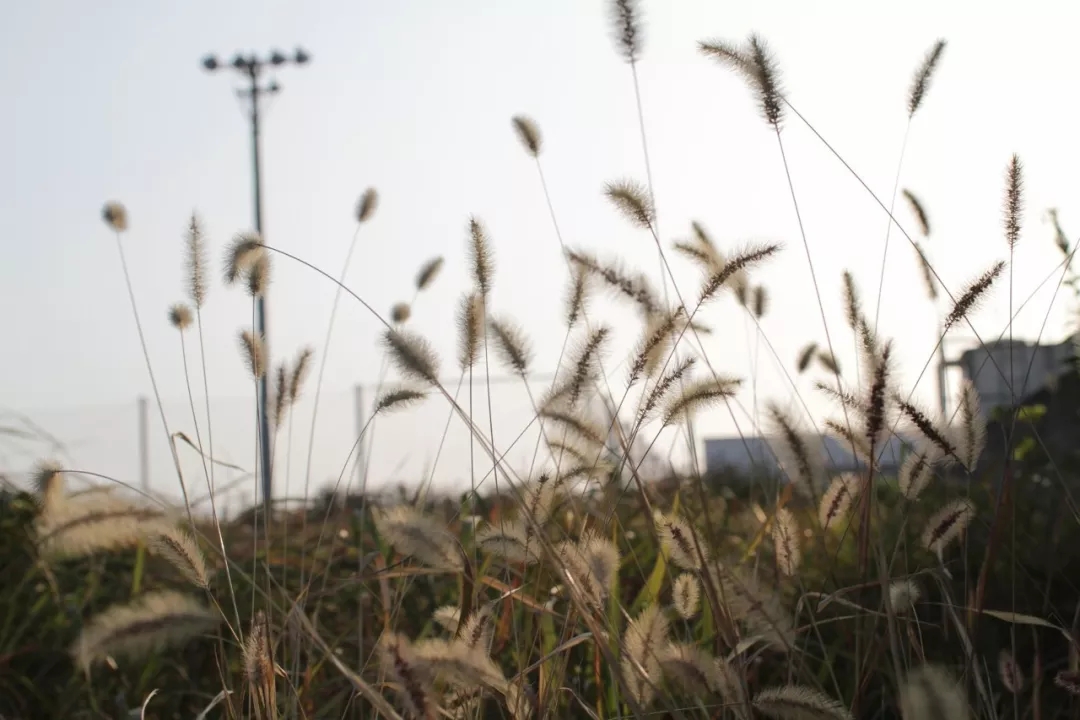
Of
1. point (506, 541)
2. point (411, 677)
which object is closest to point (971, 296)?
point (506, 541)

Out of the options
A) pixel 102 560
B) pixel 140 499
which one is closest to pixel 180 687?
pixel 102 560

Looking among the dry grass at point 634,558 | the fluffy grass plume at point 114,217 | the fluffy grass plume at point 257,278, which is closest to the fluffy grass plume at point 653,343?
the dry grass at point 634,558

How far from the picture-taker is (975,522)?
3035 mm

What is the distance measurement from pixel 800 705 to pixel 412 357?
597 mm

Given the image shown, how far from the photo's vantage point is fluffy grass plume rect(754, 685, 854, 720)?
1.17 meters

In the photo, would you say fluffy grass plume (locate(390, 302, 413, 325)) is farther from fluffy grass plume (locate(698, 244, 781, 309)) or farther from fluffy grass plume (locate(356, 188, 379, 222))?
fluffy grass plume (locate(698, 244, 781, 309))

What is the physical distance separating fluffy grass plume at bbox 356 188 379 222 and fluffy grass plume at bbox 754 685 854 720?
1.78 meters

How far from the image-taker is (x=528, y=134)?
2330mm

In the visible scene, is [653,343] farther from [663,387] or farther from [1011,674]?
[1011,674]

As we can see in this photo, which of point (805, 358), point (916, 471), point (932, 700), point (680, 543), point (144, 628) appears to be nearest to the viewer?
point (932, 700)

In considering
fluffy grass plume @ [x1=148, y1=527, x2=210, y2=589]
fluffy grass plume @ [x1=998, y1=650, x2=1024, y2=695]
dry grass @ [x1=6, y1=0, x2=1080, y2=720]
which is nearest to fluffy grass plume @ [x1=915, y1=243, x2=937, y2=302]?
dry grass @ [x1=6, y1=0, x2=1080, y2=720]

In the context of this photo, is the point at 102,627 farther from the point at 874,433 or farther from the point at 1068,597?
the point at 1068,597

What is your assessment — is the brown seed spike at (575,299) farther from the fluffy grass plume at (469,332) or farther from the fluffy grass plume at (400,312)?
the fluffy grass plume at (400,312)

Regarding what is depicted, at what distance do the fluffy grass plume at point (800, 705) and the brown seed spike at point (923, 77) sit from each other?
127 cm
